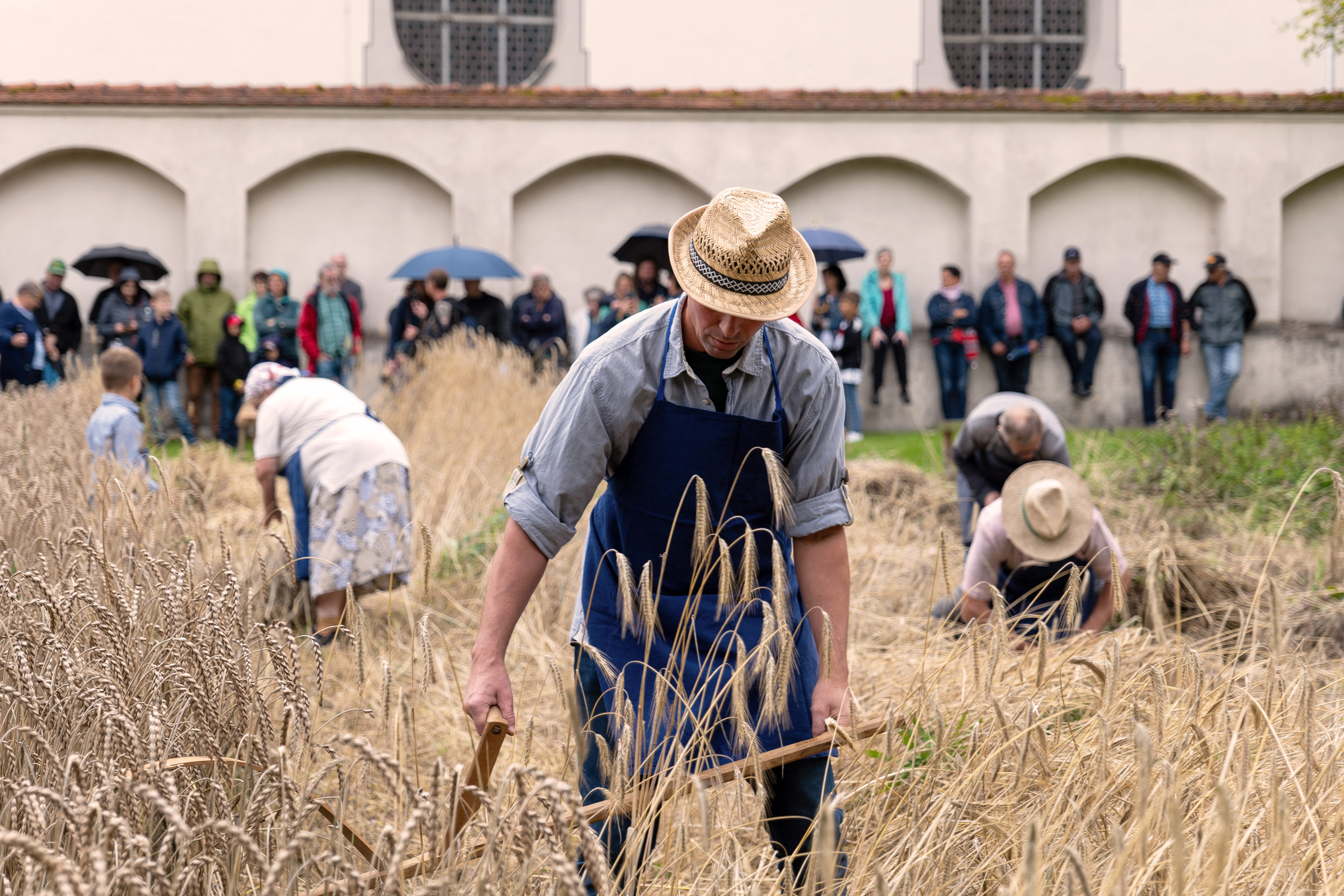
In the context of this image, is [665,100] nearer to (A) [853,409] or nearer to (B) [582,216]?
(B) [582,216]

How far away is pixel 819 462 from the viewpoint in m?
2.69

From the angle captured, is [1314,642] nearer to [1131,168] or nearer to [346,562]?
[346,562]

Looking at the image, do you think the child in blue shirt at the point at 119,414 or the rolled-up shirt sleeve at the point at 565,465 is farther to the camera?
the child in blue shirt at the point at 119,414

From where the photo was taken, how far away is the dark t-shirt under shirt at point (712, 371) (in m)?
2.64

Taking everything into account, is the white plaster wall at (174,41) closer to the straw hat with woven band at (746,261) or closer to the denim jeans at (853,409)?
the denim jeans at (853,409)

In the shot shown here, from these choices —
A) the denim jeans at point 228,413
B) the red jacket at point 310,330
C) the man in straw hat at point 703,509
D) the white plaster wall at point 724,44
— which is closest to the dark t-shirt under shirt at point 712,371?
the man in straw hat at point 703,509

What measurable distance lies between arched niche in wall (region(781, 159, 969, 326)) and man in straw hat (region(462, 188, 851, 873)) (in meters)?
12.2

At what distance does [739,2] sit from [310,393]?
12.6 meters

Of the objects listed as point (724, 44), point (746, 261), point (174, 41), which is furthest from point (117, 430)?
point (724, 44)

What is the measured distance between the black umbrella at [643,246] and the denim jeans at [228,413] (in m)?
4.05

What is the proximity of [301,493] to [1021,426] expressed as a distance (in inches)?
123

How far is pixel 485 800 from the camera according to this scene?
1660 millimetres

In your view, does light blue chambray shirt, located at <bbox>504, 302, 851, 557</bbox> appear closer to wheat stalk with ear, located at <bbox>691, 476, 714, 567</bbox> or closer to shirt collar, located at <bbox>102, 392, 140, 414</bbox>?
wheat stalk with ear, located at <bbox>691, 476, 714, 567</bbox>

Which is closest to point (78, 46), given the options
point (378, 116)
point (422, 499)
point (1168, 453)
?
point (378, 116)
